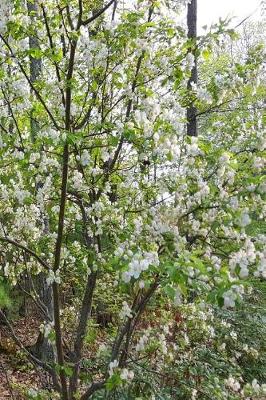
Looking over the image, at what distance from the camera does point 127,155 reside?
145 inches

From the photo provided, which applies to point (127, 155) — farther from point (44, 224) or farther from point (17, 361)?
point (17, 361)

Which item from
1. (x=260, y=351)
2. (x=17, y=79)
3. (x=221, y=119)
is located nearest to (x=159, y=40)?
(x=17, y=79)

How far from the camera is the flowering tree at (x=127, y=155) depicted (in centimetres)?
246

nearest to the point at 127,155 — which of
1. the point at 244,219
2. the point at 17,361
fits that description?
the point at 244,219

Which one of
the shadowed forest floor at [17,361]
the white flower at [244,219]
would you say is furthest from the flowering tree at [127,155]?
the shadowed forest floor at [17,361]

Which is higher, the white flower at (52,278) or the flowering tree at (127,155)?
the flowering tree at (127,155)

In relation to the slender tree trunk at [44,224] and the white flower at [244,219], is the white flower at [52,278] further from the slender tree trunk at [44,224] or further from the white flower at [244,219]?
the white flower at [244,219]

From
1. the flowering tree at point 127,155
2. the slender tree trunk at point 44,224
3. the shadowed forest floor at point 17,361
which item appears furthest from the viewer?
the shadowed forest floor at point 17,361

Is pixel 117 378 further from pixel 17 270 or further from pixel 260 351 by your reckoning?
pixel 260 351

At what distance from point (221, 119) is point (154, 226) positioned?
7.91ft

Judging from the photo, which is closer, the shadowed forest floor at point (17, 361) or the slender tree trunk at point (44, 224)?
the slender tree trunk at point (44, 224)

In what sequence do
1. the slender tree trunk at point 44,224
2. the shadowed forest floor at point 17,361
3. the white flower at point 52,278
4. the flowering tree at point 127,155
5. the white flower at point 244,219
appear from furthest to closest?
the shadowed forest floor at point 17,361 → the slender tree trunk at point 44,224 → the white flower at point 52,278 → the flowering tree at point 127,155 → the white flower at point 244,219

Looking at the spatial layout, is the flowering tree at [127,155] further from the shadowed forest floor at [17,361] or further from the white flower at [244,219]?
the shadowed forest floor at [17,361]

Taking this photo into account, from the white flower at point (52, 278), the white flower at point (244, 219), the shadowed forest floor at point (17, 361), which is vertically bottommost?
the shadowed forest floor at point (17, 361)
